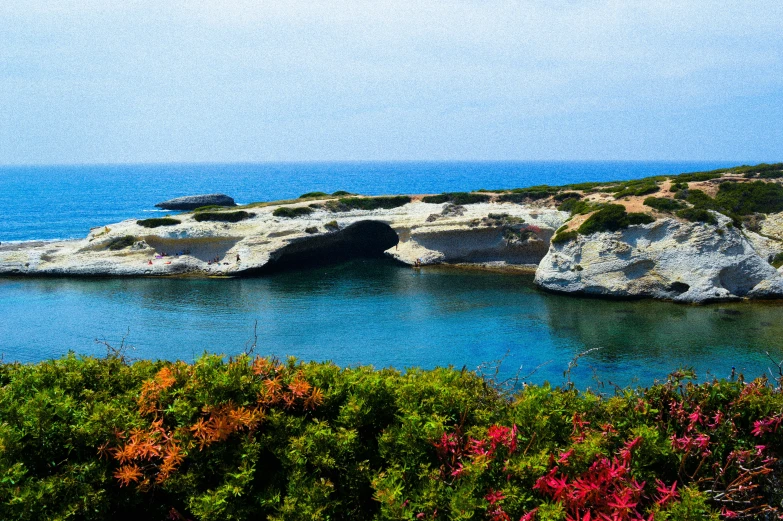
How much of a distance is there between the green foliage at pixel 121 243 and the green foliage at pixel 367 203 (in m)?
20.4

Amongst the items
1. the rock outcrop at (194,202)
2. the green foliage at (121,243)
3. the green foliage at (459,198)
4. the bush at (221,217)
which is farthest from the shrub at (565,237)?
the rock outcrop at (194,202)

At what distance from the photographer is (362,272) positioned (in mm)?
53125

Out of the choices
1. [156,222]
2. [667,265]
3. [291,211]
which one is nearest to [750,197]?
[667,265]

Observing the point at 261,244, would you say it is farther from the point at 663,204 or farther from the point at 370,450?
the point at 370,450

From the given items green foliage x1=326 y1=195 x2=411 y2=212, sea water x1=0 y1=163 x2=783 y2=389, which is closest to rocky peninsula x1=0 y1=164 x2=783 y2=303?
green foliage x1=326 y1=195 x2=411 y2=212

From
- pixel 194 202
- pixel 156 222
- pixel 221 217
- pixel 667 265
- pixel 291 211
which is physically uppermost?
pixel 194 202

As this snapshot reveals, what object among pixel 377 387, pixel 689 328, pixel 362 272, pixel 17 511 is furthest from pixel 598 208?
pixel 17 511

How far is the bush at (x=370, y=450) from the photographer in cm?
595

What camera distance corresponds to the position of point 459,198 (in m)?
65.6

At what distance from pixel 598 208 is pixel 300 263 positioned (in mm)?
28555

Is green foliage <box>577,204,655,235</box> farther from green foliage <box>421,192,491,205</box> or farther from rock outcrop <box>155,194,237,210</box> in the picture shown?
rock outcrop <box>155,194,237,210</box>

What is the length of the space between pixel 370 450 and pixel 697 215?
43642 mm

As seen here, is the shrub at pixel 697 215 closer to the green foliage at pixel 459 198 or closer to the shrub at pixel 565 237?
the shrub at pixel 565 237

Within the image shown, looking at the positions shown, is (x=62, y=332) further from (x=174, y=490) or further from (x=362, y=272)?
(x=174, y=490)
